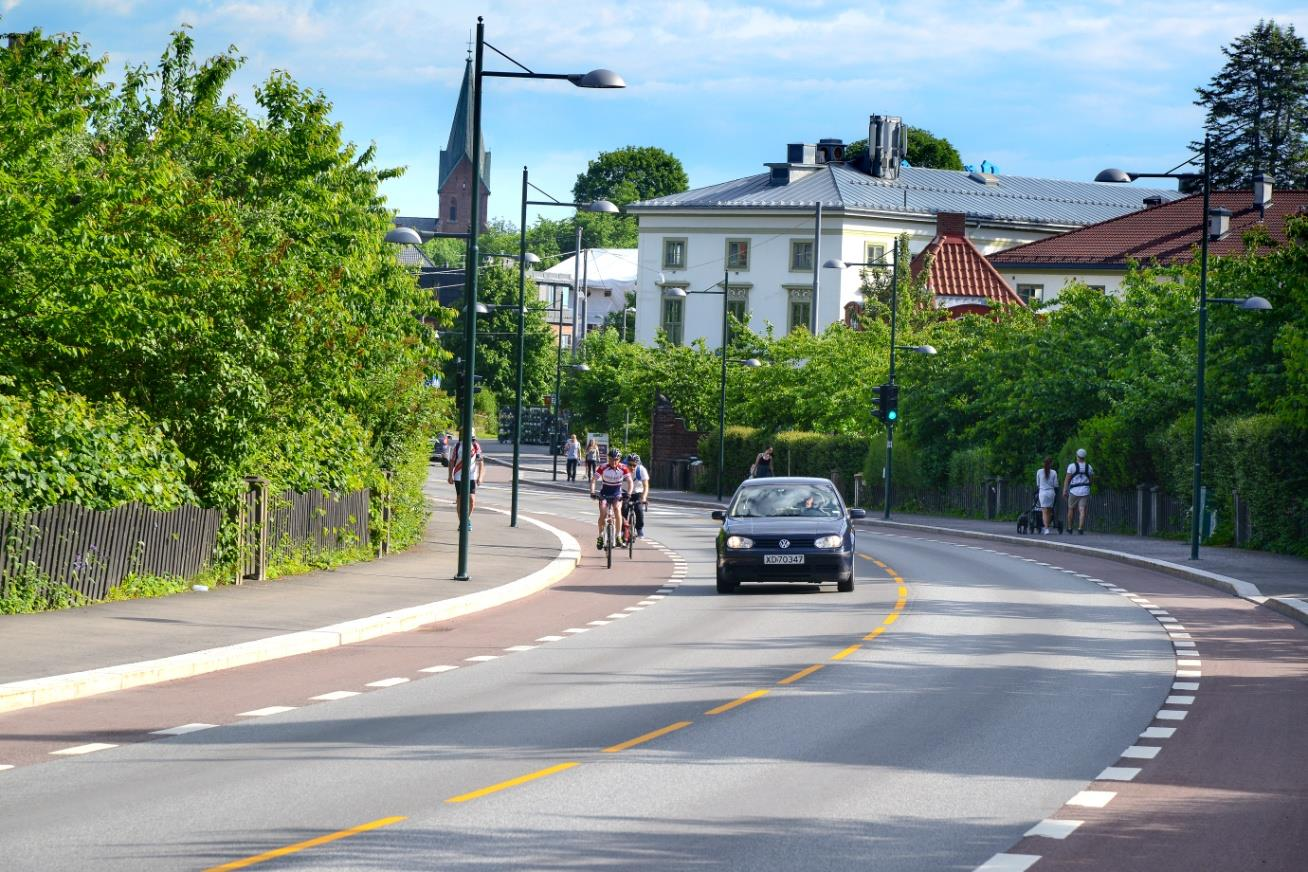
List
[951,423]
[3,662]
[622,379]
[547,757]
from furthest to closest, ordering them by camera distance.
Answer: [622,379]
[951,423]
[3,662]
[547,757]

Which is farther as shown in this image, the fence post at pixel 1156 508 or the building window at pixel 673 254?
the building window at pixel 673 254

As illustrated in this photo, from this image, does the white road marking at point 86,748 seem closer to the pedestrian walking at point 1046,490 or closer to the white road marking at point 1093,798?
the white road marking at point 1093,798

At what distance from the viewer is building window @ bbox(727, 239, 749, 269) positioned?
106m

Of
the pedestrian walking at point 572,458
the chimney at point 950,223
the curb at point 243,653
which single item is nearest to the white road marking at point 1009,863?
the curb at point 243,653

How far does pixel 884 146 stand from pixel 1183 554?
249ft

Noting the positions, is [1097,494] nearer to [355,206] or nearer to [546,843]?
[355,206]

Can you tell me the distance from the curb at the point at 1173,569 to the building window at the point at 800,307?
53637 mm

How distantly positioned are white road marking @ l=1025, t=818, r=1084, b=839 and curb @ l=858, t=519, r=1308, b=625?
14244 mm

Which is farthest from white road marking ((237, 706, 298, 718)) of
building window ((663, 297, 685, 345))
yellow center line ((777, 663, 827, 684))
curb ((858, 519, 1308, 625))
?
building window ((663, 297, 685, 345))

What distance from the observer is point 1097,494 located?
4725 centimetres

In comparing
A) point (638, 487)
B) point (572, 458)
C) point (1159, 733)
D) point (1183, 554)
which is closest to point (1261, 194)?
point (572, 458)

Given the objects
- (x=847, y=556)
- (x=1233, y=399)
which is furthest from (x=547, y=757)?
(x=1233, y=399)

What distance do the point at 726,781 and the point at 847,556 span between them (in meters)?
15.8

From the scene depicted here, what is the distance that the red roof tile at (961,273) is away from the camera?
9075 cm
